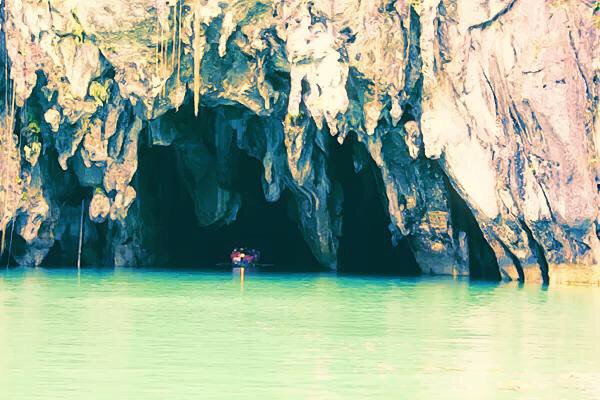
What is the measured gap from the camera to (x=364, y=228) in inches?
1640

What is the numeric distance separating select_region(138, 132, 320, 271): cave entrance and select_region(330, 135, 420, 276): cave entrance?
1922 mm

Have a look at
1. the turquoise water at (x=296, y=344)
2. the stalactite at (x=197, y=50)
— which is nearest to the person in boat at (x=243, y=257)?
the stalactite at (x=197, y=50)

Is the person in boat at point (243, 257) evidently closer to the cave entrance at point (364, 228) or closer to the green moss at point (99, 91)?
the cave entrance at point (364, 228)

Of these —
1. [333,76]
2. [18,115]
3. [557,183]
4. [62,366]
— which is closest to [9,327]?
[62,366]

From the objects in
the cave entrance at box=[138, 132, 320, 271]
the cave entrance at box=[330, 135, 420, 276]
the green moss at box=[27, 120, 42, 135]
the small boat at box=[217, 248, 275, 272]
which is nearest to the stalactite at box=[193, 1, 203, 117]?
the green moss at box=[27, 120, 42, 135]

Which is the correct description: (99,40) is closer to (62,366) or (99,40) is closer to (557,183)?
(557,183)

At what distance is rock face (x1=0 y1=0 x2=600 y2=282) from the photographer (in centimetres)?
2644

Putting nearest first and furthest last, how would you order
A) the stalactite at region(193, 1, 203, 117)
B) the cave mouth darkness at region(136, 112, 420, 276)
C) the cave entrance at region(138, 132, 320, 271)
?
1. the stalactite at region(193, 1, 203, 117)
2. the cave mouth darkness at region(136, 112, 420, 276)
3. the cave entrance at region(138, 132, 320, 271)

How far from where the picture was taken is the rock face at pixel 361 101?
26438mm

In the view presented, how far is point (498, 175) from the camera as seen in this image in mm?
27562

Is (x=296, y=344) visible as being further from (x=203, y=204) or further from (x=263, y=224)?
Answer: (x=263, y=224)

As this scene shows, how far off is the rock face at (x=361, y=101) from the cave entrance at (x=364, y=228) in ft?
10.5

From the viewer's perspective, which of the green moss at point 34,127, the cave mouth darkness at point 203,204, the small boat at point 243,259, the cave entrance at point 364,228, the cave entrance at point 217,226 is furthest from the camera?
the small boat at point 243,259

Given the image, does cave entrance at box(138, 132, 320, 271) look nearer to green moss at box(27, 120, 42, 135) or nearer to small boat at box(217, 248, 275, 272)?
small boat at box(217, 248, 275, 272)
